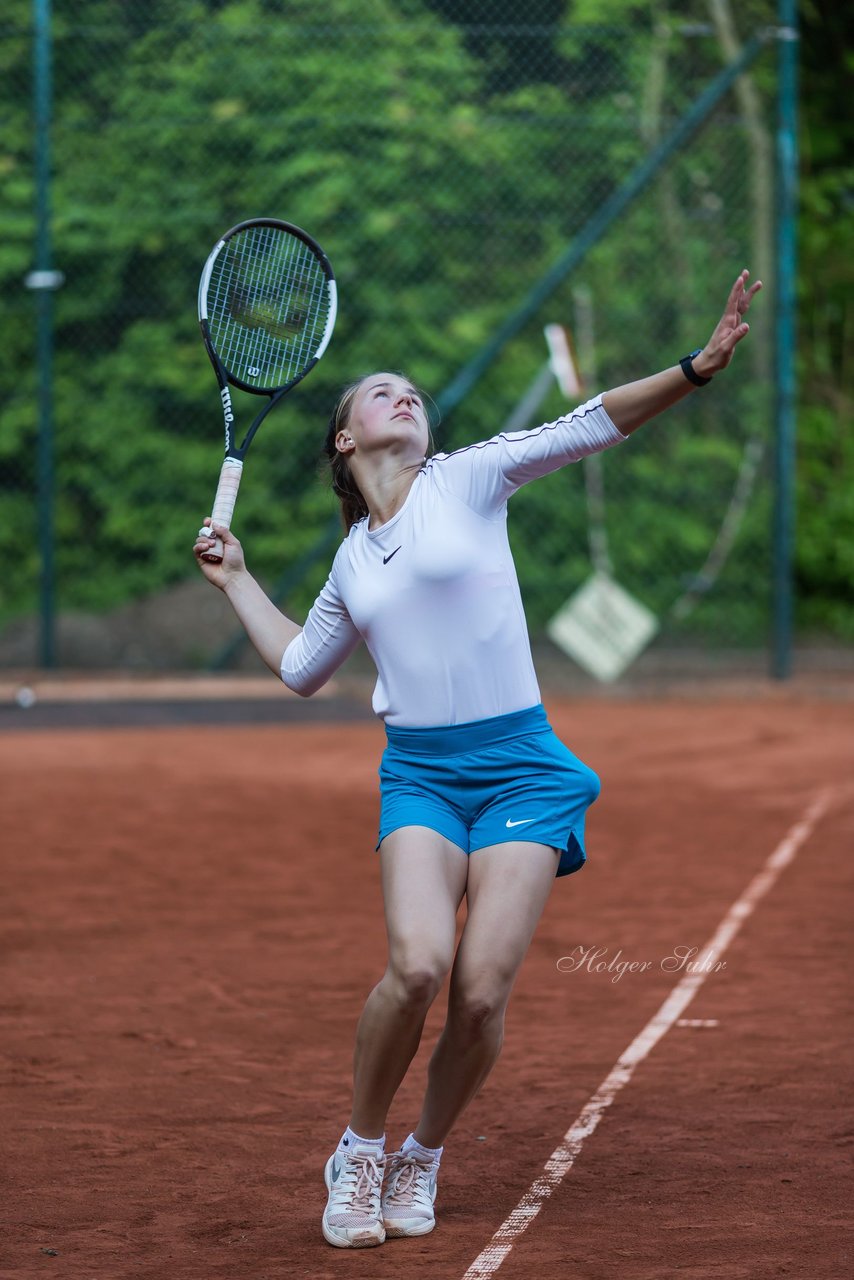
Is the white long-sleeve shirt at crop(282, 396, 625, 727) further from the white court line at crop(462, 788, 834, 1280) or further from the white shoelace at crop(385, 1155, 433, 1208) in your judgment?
the white court line at crop(462, 788, 834, 1280)

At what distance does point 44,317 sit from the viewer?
11.4m

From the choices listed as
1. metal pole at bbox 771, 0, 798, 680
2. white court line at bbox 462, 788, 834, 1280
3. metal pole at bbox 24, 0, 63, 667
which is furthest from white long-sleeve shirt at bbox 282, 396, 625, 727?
metal pole at bbox 24, 0, 63, 667

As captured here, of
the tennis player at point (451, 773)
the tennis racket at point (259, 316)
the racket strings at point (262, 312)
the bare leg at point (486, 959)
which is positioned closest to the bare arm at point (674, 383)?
the tennis player at point (451, 773)

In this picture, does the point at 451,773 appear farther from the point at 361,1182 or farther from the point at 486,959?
the point at 361,1182

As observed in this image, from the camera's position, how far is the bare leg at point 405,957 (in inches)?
129

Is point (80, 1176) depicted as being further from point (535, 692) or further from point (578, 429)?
point (578, 429)

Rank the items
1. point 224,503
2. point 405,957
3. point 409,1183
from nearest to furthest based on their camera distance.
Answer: point 405,957 → point 409,1183 → point 224,503

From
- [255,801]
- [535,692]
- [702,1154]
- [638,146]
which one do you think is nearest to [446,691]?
[535,692]

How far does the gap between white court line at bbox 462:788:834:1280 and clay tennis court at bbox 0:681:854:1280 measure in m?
0.02

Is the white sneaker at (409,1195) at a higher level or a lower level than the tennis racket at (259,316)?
lower

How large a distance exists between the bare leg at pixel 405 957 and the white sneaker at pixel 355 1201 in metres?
0.05

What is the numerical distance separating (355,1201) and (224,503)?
1458 millimetres

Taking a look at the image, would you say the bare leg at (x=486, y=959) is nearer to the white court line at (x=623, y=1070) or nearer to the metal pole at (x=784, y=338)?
the white court line at (x=623, y=1070)

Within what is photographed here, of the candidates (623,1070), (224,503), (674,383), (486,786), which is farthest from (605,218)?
(486,786)
